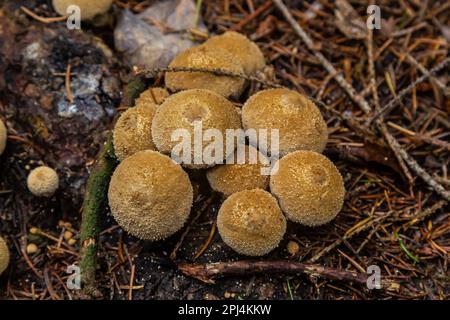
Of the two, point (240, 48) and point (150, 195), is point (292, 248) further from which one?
point (240, 48)

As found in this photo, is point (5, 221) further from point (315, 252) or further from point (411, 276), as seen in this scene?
point (411, 276)

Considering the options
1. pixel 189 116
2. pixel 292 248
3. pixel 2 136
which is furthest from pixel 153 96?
pixel 292 248

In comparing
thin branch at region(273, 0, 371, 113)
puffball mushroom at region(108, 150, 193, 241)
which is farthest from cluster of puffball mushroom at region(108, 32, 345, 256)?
thin branch at region(273, 0, 371, 113)

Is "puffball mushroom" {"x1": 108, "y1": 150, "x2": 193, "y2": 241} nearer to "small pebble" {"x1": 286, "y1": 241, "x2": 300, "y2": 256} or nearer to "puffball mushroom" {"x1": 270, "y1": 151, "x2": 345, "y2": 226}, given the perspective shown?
"puffball mushroom" {"x1": 270, "y1": 151, "x2": 345, "y2": 226}

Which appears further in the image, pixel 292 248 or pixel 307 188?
pixel 292 248

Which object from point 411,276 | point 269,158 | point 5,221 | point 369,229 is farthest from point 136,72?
point 411,276

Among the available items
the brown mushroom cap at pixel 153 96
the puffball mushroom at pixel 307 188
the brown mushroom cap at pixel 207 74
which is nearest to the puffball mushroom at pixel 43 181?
the brown mushroom cap at pixel 153 96
